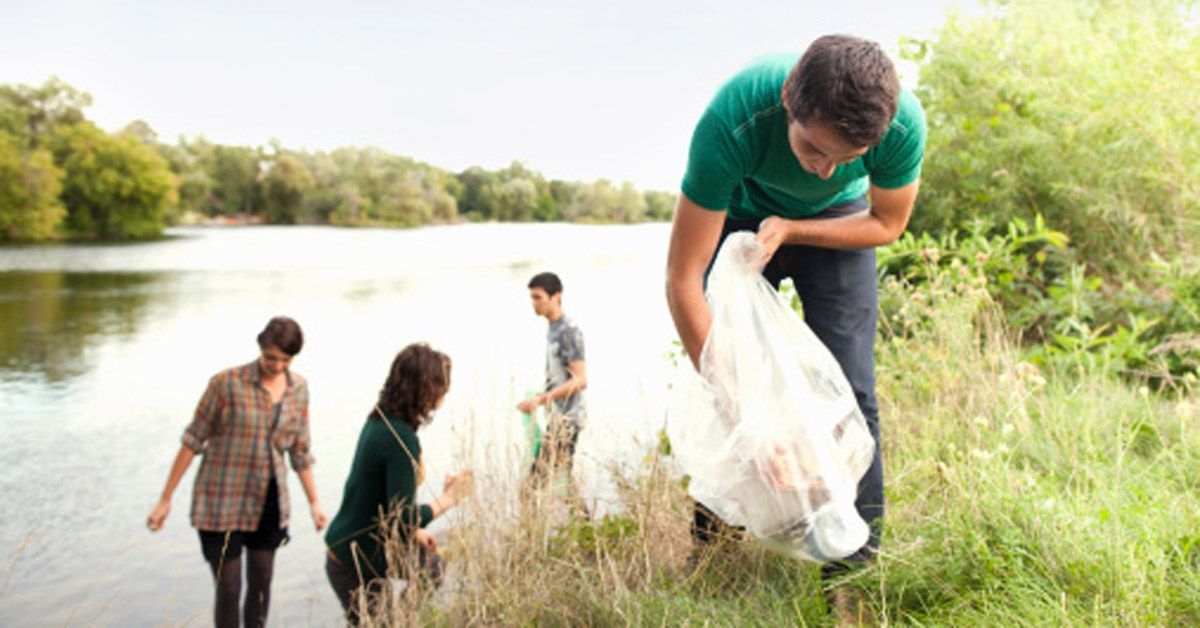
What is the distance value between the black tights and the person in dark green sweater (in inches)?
24.2

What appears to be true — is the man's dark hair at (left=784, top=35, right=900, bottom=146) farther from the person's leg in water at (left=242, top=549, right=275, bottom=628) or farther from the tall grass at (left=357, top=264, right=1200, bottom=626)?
the person's leg in water at (left=242, top=549, right=275, bottom=628)

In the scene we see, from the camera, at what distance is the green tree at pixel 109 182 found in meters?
47.4

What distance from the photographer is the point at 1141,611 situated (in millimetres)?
1655

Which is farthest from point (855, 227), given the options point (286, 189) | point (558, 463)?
point (286, 189)

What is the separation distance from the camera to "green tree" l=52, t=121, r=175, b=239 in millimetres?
47406

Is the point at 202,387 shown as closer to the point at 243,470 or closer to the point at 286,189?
the point at 243,470

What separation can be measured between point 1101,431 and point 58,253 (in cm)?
4403

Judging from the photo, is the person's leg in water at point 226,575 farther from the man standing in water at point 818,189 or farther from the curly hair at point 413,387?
the man standing in water at point 818,189

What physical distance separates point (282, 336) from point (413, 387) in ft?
2.58

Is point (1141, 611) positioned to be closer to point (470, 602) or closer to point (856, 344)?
point (856, 344)

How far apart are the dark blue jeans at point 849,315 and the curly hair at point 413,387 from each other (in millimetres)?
1622

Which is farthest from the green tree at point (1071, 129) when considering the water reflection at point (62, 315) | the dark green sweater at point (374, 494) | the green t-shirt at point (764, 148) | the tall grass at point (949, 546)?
the water reflection at point (62, 315)

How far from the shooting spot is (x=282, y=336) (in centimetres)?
356

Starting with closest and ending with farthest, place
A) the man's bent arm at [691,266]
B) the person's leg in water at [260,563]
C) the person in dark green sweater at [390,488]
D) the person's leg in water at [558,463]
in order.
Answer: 1. the man's bent arm at [691,266]
2. the person's leg in water at [558,463]
3. the person in dark green sweater at [390,488]
4. the person's leg in water at [260,563]
